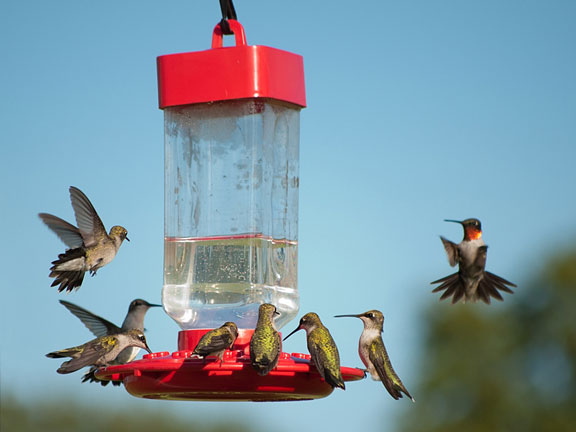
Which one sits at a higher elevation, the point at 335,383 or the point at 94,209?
the point at 94,209

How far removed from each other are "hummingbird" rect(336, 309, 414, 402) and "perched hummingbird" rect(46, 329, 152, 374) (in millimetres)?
1597

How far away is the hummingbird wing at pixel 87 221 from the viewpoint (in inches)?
282

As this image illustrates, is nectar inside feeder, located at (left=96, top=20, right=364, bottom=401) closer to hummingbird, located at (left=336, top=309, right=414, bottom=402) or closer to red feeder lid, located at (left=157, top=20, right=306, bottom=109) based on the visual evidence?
red feeder lid, located at (left=157, top=20, right=306, bottom=109)

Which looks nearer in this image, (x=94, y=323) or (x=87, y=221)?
(x=87, y=221)

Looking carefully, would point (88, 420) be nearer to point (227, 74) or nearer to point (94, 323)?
point (94, 323)

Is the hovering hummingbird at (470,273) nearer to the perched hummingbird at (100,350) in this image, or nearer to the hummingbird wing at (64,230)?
the perched hummingbird at (100,350)

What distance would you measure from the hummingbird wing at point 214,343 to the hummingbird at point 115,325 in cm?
190

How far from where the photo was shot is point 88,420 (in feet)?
109

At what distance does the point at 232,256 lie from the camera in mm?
6848

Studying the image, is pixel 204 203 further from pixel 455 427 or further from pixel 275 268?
pixel 455 427

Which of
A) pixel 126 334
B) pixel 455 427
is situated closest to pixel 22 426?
pixel 455 427

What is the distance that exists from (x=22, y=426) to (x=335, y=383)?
27.6 metres

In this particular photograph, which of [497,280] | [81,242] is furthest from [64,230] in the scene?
[497,280]

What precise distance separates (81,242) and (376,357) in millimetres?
Answer: 2288
